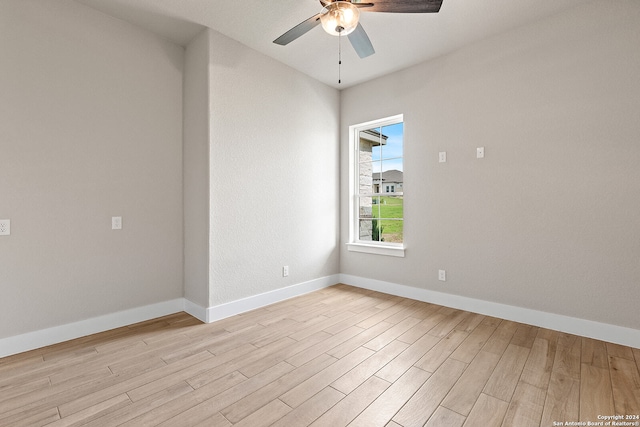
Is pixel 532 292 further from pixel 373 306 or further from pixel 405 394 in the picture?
pixel 405 394

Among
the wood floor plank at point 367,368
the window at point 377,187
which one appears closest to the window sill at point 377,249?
the window at point 377,187

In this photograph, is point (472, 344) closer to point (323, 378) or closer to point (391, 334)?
point (391, 334)

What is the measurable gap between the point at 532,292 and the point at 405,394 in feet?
6.13

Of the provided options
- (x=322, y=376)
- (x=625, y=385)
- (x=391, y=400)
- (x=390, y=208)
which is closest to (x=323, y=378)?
(x=322, y=376)

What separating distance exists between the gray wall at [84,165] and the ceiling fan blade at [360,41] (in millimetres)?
2009

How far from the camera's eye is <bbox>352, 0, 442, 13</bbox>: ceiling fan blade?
185 cm

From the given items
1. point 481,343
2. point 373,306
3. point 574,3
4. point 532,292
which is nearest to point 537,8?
point 574,3

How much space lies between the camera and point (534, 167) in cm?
283

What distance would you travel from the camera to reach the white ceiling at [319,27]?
2562mm

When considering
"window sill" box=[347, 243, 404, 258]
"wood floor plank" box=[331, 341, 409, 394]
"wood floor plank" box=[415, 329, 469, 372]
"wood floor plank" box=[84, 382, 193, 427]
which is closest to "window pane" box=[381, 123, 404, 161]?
"window sill" box=[347, 243, 404, 258]

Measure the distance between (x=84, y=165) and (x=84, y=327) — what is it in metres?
1.41

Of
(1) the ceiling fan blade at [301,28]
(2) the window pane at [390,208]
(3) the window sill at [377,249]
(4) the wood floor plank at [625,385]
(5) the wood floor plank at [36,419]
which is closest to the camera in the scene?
(5) the wood floor plank at [36,419]

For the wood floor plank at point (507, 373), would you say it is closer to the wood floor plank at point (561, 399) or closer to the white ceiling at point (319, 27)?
the wood floor plank at point (561, 399)

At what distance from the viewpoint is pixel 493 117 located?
10.0 feet
